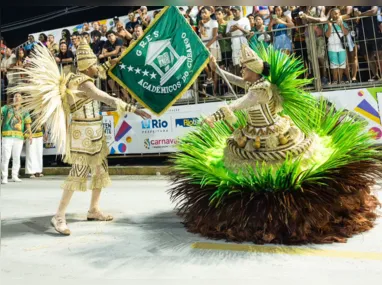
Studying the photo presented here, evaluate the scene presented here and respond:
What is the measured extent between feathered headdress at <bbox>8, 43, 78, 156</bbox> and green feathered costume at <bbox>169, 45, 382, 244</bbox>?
2.72ft

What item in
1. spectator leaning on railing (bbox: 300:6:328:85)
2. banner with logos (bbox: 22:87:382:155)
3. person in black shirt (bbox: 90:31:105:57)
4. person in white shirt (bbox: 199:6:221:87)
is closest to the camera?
banner with logos (bbox: 22:87:382:155)

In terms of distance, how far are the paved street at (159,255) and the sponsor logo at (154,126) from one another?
268 cm

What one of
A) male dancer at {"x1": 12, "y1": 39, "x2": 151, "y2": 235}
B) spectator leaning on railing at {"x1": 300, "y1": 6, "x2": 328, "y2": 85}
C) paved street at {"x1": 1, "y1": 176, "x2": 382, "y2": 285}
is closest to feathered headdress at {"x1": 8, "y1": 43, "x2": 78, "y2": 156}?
male dancer at {"x1": 12, "y1": 39, "x2": 151, "y2": 235}

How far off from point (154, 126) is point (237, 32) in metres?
1.90

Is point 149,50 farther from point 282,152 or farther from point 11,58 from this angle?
point 11,58

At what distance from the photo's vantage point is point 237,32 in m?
5.31

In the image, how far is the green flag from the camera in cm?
237

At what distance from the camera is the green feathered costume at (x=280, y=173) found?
6.25 ft

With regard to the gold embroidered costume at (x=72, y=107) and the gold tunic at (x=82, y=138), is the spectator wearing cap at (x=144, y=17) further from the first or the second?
the gold tunic at (x=82, y=138)

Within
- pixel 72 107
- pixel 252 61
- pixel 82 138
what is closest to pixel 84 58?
pixel 72 107

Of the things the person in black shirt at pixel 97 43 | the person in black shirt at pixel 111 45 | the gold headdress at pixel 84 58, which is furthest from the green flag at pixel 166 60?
the person in black shirt at pixel 97 43

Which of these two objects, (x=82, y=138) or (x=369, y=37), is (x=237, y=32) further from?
(x=82, y=138)

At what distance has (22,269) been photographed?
1.69 m

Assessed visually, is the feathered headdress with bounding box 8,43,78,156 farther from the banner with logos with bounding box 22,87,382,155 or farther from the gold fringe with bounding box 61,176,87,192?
the banner with logos with bounding box 22,87,382,155
